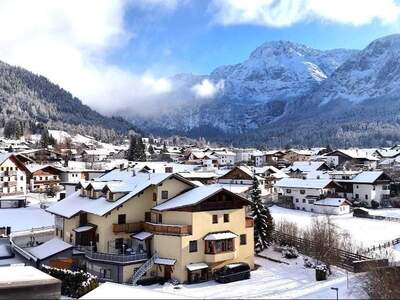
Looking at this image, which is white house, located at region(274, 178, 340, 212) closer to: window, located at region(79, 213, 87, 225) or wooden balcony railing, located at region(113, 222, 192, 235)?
wooden balcony railing, located at region(113, 222, 192, 235)

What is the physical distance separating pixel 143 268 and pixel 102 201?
345 inches

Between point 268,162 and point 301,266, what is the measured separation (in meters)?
113

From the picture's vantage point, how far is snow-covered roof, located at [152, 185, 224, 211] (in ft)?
137

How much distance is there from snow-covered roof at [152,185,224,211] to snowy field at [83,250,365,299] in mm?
6695

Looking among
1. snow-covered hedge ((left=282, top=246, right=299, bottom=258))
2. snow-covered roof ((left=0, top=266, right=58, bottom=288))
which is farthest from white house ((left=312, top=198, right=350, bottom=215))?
snow-covered roof ((left=0, top=266, right=58, bottom=288))

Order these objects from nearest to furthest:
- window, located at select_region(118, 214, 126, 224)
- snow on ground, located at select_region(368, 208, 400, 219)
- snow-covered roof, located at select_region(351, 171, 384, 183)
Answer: window, located at select_region(118, 214, 126, 224)
snow on ground, located at select_region(368, 208, 400, 219)
snow-covered roof, located at select_region(351, 171, 384, 183)

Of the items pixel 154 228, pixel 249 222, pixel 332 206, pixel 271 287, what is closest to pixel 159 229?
pixel 154 228

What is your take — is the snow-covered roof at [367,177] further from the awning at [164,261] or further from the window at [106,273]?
the window at [106,273]

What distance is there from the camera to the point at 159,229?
137ft

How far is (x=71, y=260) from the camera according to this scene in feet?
142

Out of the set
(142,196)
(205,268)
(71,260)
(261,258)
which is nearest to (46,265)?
(71,260)

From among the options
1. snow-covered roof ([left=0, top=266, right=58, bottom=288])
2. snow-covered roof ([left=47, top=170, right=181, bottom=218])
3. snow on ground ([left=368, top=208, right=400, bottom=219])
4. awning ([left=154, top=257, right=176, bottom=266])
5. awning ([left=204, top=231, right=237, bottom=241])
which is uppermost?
snow-covered roof ([left=47, top=170, right=181, bottom=218])

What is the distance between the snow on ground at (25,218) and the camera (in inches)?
2463

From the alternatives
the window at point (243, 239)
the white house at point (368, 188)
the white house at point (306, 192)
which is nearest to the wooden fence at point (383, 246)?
the window at point (243, 239)
